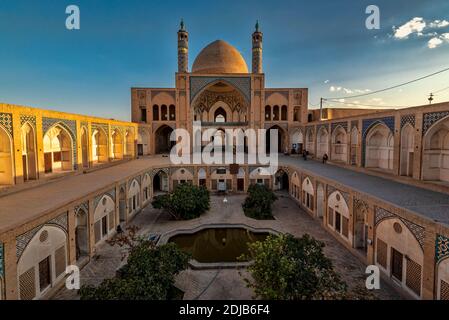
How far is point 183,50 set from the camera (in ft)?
58.8

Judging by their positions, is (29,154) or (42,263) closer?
(42,263)

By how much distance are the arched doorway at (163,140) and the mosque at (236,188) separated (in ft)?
10.9

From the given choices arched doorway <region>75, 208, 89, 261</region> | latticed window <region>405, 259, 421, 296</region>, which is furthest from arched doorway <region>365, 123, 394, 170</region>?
arched doorway <region>75, 208, 89, 261</region>

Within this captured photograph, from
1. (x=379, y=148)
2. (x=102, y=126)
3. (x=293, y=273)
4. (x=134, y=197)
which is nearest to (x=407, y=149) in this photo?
(x=379, y=148)

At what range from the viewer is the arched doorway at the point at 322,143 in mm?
13479

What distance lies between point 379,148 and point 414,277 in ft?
20.0

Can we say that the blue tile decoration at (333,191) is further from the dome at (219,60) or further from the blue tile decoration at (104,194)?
the dome at (219,60)

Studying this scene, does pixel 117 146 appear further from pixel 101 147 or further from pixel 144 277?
pixel 144 277

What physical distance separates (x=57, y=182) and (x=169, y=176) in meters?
6.08

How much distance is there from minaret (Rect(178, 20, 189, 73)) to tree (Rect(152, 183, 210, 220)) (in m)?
11.0

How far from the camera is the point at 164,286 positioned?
439 cm

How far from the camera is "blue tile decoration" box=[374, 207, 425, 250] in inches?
174
